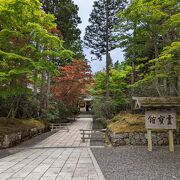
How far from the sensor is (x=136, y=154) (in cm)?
1098

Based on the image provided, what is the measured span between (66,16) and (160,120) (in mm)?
17766

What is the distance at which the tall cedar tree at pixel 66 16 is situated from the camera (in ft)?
86.8

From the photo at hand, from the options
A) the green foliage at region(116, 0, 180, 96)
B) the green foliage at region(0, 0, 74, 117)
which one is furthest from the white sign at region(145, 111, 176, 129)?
the green foliage at region(0, 0, 74, 117)

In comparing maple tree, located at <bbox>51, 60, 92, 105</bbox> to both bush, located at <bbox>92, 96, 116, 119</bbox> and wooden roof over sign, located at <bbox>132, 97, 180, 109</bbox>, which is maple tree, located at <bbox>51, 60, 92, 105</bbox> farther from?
wooden roof over sign, located at <bbox>132, 97, 180, 109</bbox>

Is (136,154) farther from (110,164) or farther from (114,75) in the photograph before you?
(114,75)

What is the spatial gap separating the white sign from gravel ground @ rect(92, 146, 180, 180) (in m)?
0.93

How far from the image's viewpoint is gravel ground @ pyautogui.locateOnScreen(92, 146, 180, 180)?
7405 mm

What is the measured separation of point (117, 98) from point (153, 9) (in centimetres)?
1403

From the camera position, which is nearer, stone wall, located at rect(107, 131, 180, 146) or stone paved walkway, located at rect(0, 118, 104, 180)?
stone paved walkway, located at rect(0, 118, 104, 180)

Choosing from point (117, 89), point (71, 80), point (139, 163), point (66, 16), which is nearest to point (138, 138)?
point (139, 163)

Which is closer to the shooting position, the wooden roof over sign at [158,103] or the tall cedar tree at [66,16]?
the wooden roof over sign at [158,103]

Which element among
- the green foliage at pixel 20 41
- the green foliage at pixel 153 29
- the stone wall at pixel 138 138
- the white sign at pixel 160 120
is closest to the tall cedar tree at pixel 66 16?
the green foliage at pixel 20 41

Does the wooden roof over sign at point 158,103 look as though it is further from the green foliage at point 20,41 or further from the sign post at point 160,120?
the green foliage at point 20,41

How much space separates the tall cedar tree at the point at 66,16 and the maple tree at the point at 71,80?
2300 millimetres
